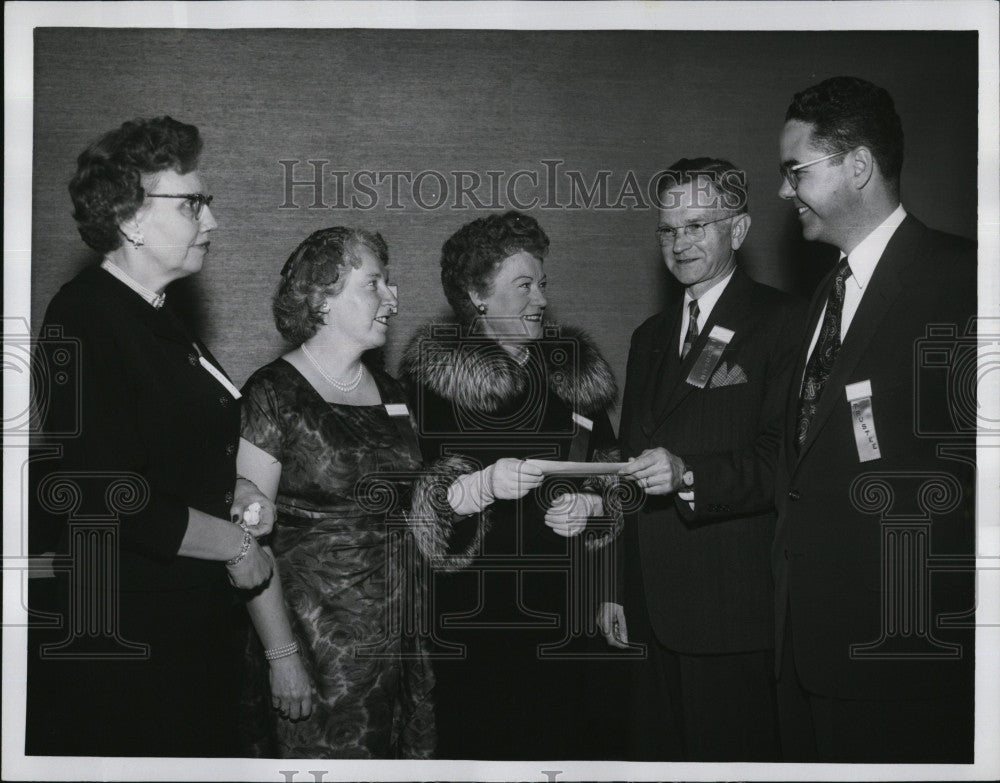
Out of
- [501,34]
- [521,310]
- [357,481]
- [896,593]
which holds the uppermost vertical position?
[501,34]

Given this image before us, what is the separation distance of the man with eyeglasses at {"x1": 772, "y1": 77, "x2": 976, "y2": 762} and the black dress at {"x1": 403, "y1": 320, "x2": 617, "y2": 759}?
641mm

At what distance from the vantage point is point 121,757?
340 cm

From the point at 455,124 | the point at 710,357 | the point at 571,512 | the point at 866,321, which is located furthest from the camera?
the point at 455,124

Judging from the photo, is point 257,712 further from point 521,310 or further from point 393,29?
point 393,29

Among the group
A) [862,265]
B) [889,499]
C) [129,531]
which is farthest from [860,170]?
[129,531]

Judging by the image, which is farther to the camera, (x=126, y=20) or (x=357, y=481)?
(x=126, y=20)

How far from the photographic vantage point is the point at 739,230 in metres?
3.34

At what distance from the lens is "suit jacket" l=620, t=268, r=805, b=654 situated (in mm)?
3203

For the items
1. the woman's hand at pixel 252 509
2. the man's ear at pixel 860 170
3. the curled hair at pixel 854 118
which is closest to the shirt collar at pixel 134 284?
the woman's hand at pixel 252 509

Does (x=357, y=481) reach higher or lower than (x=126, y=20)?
lower

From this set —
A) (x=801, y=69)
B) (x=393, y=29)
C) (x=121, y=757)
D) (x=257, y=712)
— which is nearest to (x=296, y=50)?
(x=393, y=29)

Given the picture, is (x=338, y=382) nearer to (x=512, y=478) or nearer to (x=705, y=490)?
(x=512, y=478)

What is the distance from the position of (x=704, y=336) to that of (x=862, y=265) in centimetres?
53

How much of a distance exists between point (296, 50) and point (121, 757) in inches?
95.6
